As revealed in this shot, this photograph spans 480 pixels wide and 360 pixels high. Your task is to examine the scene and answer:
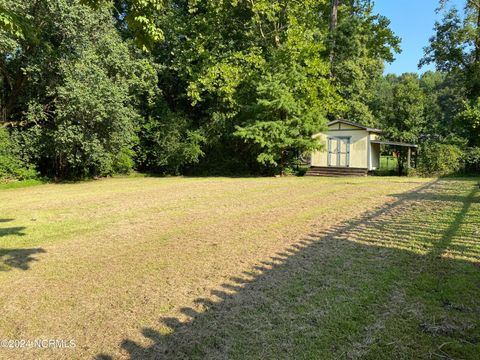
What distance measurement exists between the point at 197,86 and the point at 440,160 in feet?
43.8

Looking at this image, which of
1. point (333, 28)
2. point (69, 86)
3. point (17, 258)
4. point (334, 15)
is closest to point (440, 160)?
point (333, 28)

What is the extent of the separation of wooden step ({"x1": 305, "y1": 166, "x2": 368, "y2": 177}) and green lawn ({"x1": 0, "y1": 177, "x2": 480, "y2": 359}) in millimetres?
12501

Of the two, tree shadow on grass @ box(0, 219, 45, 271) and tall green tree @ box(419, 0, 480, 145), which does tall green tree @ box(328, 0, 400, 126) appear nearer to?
tall green tree @ box(419, 0, 480, 145)

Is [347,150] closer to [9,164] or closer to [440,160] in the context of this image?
[440,160]

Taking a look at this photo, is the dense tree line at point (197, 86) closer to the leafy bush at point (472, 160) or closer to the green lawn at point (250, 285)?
the leafy bush at point (472, 160)

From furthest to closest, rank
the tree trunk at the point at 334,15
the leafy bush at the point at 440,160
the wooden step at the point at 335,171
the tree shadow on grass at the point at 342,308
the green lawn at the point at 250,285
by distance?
1. the tree trunk at the point at 334,15
2. the wooden step at the point at 335,171
3. the leafy bush at the point at 440,160
4. the green lawn at the point at 250,285
5. the tree shadow on grass at the point at 342,308

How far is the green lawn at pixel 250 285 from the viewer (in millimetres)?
2973

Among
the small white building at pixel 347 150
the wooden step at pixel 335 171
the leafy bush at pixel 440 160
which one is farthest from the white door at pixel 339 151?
the leafy bush at pixel 440 160

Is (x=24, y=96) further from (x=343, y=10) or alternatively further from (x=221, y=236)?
(x=343, y=10)

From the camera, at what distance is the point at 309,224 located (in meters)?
6.99

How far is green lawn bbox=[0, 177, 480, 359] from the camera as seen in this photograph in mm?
2973

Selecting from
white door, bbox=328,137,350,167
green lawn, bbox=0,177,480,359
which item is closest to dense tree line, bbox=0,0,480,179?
white door, bbox=328,137,350,167

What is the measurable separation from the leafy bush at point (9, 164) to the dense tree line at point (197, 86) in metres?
0.06

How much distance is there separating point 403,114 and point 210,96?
15.3 metres
